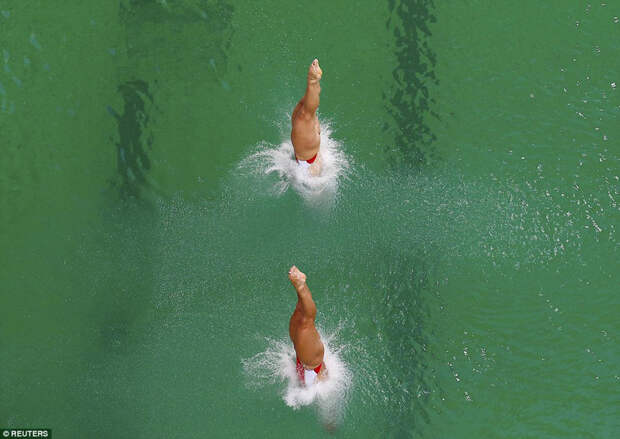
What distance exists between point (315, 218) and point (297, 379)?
58.2 inches

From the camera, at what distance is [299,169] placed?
741cm

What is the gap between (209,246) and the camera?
7.23 meters

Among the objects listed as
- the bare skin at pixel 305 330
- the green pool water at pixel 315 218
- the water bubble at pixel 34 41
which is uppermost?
the water bubble at pixel 34 41

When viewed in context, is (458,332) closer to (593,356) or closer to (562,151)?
(593,356)

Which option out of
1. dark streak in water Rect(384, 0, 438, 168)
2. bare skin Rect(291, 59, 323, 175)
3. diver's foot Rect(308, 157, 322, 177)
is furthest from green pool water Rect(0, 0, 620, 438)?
bare skin Rect(291, 59, 323, 175)

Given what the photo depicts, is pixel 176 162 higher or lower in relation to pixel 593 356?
higher

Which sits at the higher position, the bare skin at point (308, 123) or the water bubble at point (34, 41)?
the water bubble at point (34, 41)

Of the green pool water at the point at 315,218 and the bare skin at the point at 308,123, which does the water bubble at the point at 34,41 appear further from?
the bare skin at the point at 308,123

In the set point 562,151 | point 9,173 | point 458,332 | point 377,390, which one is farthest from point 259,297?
point 562,151

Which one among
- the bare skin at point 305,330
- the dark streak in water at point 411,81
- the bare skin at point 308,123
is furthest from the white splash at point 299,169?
the bare skin at point 305,330

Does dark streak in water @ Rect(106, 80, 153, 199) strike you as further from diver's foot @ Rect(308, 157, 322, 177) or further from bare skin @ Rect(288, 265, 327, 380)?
bare skin @ Rect(288, 265, 327, 380)

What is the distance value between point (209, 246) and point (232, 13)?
2480 millimetres

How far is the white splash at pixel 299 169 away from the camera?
24.4 ft

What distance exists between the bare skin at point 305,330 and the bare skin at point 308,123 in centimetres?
138
